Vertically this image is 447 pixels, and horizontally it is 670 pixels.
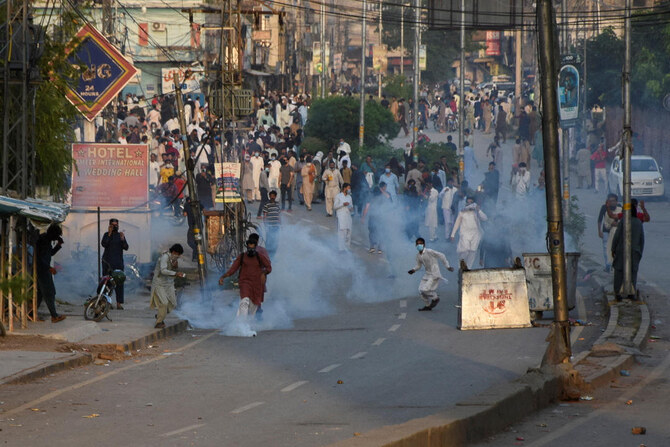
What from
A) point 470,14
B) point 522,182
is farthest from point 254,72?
point 522,182

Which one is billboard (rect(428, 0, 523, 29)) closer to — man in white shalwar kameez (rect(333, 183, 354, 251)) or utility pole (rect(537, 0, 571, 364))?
man in white shalwar kameez (rect(333, 183, 354, 251))

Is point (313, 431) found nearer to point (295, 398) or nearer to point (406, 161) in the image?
point (295, 398)

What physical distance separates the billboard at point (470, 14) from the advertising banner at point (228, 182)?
13.2 meters

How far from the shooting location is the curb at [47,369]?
14.0 meters

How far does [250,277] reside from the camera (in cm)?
1928

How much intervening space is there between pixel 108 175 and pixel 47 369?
7835 millimetres

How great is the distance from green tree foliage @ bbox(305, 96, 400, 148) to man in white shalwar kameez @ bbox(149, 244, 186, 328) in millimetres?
26289

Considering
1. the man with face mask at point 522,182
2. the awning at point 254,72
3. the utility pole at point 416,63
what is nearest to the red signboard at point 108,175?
the man with face mask at point 522,182

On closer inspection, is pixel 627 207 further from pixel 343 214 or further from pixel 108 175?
pixel 343 214

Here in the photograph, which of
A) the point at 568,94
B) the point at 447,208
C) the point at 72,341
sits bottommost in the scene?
the point at 72,341

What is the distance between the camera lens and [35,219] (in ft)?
56.4

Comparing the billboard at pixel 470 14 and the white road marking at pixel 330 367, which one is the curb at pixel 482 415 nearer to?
the white road marking at pixel 330 367

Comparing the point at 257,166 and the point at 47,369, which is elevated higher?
the point at 257,166

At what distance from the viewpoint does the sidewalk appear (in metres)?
15.0
